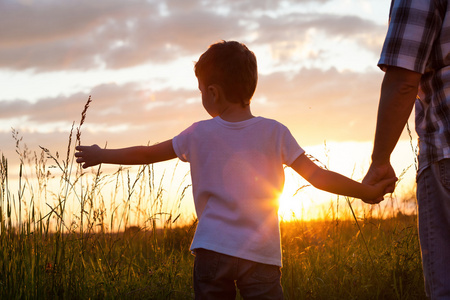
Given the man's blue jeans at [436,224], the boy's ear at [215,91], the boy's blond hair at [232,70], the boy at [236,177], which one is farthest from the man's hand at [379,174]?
the boy's ear at [215,91]

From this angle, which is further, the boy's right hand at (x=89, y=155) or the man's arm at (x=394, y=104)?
the boy's right hand at (x=89, y=155)

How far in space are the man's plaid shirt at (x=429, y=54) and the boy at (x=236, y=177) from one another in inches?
22.1

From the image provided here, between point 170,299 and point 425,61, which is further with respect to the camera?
point 170,299

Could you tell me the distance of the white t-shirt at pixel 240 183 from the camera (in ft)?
7.28

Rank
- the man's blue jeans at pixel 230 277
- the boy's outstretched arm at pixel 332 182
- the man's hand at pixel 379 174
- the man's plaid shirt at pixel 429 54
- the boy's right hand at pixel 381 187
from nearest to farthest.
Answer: the man's plaid shirt at pixel 429 54 < the man's blue jeans at pixel 230 277 < the boy's outstretched arm at pixel 332 182 < the man's hand at pixel 379 174 < the boy's right hand at pixel 381 187

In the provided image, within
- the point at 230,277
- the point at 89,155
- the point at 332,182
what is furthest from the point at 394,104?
the point at 89,155

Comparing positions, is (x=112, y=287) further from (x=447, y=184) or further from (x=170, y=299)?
(x=447, y=184)

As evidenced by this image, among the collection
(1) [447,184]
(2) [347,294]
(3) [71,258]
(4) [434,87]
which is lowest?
(2) [347,294]

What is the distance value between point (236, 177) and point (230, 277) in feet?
1.53

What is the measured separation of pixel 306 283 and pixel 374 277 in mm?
600

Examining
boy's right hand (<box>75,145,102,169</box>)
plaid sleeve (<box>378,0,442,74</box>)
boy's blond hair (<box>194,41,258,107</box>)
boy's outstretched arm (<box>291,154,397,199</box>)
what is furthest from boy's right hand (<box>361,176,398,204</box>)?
boy's right hand (<box>75,145,102,169</box>)

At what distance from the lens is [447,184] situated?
6.48 feet

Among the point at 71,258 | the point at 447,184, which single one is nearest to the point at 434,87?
the point at 447,184

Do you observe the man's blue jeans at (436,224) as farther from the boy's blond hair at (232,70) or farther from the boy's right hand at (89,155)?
the boy's right hand at (89,155)
